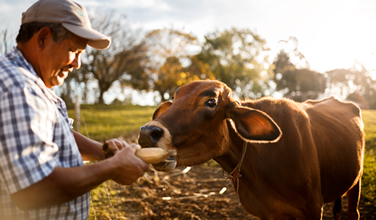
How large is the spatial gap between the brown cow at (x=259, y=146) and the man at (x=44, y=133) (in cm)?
82

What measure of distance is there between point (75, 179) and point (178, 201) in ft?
13.9

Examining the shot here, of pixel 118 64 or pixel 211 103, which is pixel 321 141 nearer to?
pixel 211 103

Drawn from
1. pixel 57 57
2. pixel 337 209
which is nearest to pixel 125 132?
pixel 337 209

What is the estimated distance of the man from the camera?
1462 mm

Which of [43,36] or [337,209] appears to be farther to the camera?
[337,209]

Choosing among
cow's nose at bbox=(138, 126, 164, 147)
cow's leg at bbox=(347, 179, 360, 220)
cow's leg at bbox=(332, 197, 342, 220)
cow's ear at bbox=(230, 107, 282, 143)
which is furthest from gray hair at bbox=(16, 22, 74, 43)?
cow's leg at bbox=(347, 179, 360, 220)

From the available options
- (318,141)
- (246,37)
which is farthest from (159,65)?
(318,141)

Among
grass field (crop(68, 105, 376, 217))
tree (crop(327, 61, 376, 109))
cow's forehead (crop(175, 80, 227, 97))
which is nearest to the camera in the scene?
cow's forehead (crop(175, 80, 227, 97))

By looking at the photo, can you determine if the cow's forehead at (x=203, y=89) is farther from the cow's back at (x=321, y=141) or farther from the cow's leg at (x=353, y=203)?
the cow's leg at (x=353, y=203)

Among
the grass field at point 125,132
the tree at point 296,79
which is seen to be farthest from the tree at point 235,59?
the grass field at point 125,132

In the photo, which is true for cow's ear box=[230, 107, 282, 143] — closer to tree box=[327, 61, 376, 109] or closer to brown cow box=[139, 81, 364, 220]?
brown cow box=[139, 81, 364, 220]

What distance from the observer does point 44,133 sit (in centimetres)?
158

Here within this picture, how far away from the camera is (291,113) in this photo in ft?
11.7

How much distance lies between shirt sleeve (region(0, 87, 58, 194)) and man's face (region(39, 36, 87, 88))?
37cm
